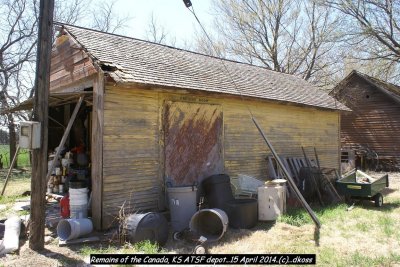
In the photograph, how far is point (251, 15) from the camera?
2964 cm

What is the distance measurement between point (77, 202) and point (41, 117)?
2.29m

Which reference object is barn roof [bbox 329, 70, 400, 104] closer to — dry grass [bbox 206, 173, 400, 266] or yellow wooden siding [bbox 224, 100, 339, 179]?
yellow wooden siding [bbox 224, 100, 339, 179]

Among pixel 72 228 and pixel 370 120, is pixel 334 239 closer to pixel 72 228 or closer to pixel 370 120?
pixel 72 228

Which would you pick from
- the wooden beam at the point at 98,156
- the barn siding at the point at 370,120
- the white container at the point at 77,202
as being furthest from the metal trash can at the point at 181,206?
the barn siding at the point at 370,120

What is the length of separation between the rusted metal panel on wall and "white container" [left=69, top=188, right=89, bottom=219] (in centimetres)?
192

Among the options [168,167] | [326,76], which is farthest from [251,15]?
[168,167]

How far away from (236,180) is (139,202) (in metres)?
3.15

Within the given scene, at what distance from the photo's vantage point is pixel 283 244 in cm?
643

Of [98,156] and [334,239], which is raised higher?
[98,156]

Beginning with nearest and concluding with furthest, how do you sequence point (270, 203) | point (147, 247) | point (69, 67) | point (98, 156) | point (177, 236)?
point (147, 247)
point (177, 236)
point (98, 156)
point (270, 203)
point (69, 67)

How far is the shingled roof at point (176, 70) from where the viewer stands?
8180mm

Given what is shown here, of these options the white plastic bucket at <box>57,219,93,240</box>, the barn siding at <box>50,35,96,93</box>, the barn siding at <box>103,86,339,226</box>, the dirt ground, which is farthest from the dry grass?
the barn siding at <box>50,35,96,93</box>

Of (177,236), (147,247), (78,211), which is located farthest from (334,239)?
(78,211)

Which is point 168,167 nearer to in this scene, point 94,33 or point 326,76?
point 94,33
